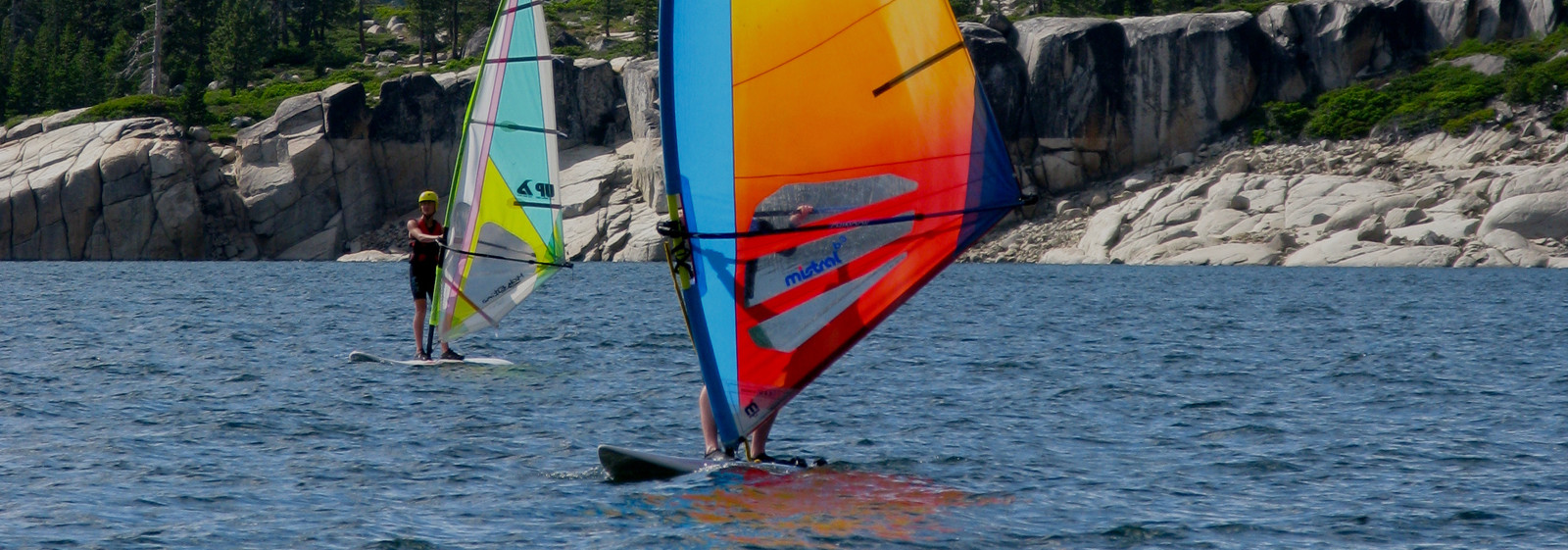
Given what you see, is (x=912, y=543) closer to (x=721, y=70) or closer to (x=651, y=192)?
(x=721, y=70)

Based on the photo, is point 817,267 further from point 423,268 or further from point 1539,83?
point 1539,83

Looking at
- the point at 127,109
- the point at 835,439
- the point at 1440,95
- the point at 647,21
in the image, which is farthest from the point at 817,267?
the point at 647,21

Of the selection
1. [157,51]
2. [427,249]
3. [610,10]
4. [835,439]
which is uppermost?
[610,10]

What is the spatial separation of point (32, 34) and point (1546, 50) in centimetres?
10439

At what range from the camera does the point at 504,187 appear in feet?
66.7

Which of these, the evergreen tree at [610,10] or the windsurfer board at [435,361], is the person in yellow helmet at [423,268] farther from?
the evergreen tree at [610,10]

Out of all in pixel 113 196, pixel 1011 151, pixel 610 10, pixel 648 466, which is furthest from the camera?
pixel 610 10

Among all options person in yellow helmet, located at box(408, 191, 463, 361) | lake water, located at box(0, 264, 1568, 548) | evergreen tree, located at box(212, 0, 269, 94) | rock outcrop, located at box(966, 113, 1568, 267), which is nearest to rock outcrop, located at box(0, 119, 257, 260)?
evergreen tree, located at box(212, 0, 269, 94)

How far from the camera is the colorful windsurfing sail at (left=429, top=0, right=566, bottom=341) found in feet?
65.8

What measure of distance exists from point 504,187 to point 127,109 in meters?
65.9

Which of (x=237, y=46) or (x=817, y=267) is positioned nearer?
(x=817, y=267)

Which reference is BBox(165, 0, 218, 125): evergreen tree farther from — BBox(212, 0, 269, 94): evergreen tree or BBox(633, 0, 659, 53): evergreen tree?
BBox(633, 0, 659, 53): evergreen tree

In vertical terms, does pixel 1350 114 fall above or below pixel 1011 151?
above

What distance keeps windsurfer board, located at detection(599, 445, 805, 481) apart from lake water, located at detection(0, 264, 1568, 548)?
9.0 inches
